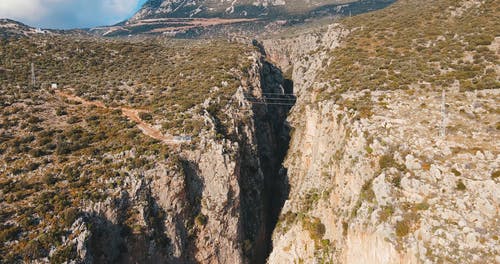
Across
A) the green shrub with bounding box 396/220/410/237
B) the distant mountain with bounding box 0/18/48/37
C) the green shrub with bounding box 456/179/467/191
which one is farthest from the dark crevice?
the distant mountain with bounding box 0/18/48/37

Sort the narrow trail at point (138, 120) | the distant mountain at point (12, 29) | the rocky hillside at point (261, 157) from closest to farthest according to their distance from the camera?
the rocky hillside at point (261, 157) → the narrow trail at point (138, 120) → the distant mountain at point (12, 29)

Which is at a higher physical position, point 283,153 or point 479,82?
point 479,82

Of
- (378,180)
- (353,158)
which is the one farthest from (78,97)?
(378,180)

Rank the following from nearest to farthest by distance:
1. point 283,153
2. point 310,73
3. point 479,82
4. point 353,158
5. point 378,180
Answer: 1. point 378,180
2. point 353,158
3. point 479,82
4. point 283,153
5. point 310,73

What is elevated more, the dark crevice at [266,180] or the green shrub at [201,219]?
the green shrub at [201,219]

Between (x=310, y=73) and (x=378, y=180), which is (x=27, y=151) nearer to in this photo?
(x=378, y=180)

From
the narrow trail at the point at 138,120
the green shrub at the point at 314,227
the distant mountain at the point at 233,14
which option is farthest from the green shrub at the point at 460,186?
the distant mountain at the point at 233,14

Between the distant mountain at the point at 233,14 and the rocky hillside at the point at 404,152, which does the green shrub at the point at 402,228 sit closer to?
the rocky hillside at the point at 404,152
